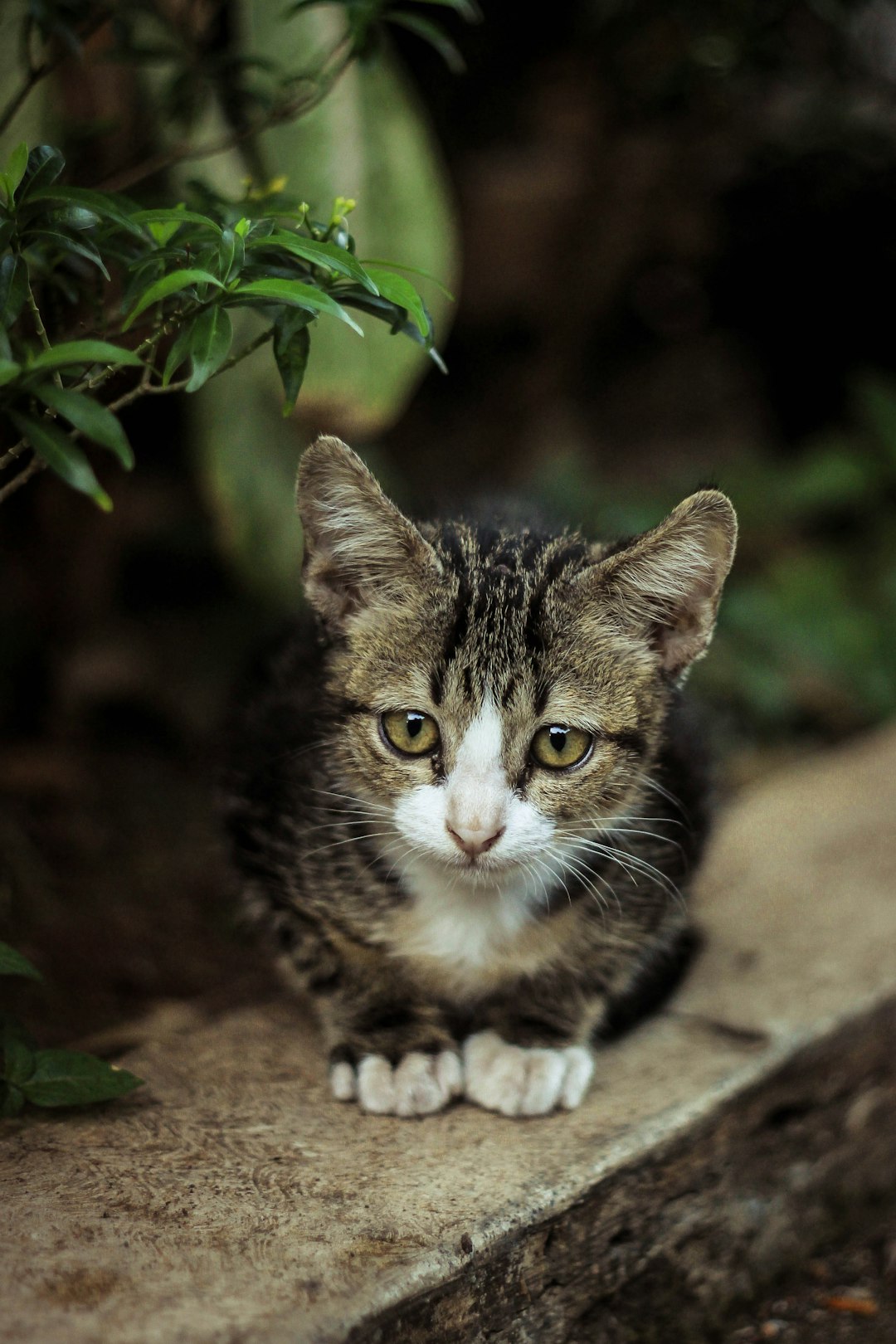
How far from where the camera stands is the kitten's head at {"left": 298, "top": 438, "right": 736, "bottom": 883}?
5.93 feet

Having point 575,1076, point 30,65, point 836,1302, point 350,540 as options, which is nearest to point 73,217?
point 350,540

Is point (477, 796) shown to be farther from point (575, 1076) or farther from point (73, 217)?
point (73, 217)

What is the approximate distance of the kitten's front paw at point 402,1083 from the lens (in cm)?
197

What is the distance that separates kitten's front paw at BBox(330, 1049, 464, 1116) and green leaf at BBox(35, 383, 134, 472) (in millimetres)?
1121

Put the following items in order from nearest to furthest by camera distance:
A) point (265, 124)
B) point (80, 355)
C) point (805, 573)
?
point (80, 355), point (265, 124), point (805, 573)

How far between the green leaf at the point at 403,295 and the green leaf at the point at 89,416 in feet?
1.44

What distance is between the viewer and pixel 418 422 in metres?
5.66

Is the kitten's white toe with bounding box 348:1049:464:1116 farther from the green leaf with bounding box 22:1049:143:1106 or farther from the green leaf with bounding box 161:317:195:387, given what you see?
the green leaf with bounding box 161:317:195:387

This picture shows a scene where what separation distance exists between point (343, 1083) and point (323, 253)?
4.35ft

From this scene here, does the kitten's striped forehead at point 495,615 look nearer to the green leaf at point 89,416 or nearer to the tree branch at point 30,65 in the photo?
the green leaf at point 89,416

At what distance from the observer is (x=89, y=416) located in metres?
1.41

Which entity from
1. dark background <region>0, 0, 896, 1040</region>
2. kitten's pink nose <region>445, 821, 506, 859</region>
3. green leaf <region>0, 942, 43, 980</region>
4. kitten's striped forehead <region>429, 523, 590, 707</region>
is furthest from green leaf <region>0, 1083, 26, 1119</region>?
kitten's striped forehead <region>429, 523, 590, 707</region>

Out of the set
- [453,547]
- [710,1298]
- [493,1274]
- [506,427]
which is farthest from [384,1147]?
[506,427]

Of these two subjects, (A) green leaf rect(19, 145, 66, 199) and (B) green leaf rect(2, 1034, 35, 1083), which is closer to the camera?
(A) green leaf rect(19, 145, 66, 199)
